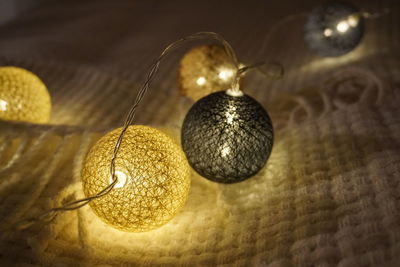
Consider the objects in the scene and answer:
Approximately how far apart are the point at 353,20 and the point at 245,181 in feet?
1.93

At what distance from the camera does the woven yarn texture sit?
0.50m

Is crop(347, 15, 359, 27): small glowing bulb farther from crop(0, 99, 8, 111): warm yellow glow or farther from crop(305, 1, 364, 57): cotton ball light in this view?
crop(0, 99, 8, 111): warm yellow glow

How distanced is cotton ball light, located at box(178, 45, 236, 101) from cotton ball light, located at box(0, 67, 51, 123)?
0.29 m

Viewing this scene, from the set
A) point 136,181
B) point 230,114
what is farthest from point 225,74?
point 136,181

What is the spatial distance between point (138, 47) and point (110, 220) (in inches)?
32.4

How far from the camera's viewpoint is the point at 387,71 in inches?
37.1

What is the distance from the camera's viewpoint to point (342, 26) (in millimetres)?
997

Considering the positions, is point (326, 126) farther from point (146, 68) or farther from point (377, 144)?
point (146, 68)

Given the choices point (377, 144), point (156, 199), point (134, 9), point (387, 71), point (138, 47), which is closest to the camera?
point (156, 199)

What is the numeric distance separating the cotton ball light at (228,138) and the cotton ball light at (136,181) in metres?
0.07

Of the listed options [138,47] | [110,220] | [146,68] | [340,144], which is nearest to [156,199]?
[110,220]

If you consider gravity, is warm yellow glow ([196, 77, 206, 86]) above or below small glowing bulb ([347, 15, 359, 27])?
below

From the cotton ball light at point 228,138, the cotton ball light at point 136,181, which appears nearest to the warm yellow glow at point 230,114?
the cotton ball light at point 228,138

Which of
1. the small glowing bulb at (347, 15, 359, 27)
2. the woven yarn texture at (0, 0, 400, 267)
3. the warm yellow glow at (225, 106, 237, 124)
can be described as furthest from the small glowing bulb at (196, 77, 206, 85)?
the small glowing bulb at (347, 15, 359, 27)
